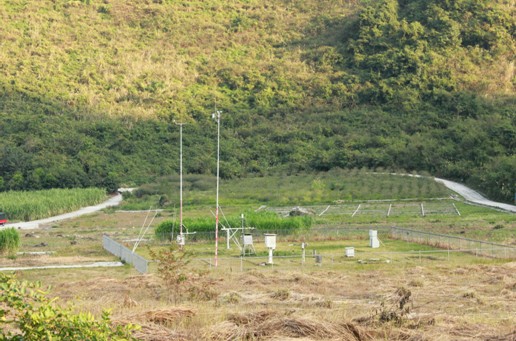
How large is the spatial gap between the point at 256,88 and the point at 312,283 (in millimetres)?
73182

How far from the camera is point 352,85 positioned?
297ft

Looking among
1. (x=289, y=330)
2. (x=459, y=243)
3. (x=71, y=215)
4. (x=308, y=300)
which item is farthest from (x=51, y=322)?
(x=71, y=215)

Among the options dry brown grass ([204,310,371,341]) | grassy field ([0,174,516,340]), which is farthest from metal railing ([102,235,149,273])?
dry brown grass ([204,310,371,341])

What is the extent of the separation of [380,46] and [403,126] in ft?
65.5

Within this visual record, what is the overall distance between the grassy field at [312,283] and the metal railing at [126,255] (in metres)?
0.39

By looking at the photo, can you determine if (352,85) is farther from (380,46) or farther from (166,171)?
(166,171)

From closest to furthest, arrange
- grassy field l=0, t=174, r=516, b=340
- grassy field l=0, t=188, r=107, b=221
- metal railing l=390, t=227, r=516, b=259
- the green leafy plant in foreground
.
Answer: the green leafy plant in foreground → grassy field l=0, t=174, r=516, b=340 → metal railing l=390, t=227, r=516, b=259 → grassy field l=0, t=188, r=107, b=221

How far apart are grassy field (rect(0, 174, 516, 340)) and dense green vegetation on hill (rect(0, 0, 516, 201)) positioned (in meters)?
17.3

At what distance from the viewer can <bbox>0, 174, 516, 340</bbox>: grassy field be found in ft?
43.3

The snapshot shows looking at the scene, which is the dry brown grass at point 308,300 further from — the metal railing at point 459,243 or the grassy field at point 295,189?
the grassy field at point 295,189

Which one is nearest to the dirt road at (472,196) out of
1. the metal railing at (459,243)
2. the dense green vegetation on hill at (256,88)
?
the dense green vegetation on hill at (256,88)

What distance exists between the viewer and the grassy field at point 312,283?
13195 millimetres

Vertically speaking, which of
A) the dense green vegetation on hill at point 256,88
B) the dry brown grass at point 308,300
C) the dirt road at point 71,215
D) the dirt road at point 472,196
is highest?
the dense green vegetation on hill at point 256,88

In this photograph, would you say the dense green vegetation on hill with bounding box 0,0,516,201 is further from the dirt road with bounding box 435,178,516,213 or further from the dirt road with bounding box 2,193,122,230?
the dirt road with bounding box 2,193,122,230
